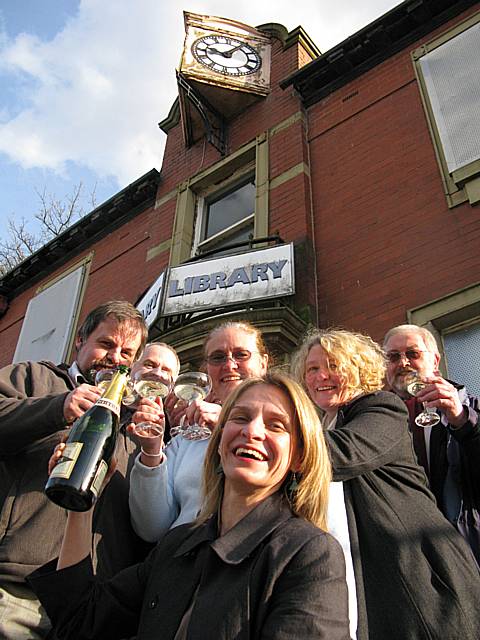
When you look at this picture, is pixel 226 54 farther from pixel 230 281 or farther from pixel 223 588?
pixel 223 588

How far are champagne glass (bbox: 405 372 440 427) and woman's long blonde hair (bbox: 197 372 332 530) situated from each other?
739mm

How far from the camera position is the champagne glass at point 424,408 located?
248 centimetres

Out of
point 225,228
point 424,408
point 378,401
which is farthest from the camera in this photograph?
point 225,228

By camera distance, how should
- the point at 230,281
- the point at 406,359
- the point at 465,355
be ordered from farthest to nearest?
1. the point at 230,281
2. the point at 465,355
3. the point at 406,359

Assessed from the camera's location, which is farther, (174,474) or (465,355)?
(465,355)

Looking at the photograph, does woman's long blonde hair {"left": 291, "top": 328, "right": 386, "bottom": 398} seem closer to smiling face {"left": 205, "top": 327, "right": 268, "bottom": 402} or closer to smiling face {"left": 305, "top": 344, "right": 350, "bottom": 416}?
smiling face {"left": 305, "top": 344, "right": 350, "bottom": 416}

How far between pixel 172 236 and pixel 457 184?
4.77 m

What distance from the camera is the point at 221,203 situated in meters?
9.73

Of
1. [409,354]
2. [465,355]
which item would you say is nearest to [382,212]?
[465,355]

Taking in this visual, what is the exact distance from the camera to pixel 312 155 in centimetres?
834

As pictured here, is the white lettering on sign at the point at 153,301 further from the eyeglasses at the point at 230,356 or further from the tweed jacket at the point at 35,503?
the tweed jacket at the point at 35,503

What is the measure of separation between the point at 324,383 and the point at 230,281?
4.10 m

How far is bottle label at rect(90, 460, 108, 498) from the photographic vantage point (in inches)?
68.5

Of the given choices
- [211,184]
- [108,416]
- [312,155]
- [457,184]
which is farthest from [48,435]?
[211,184]
